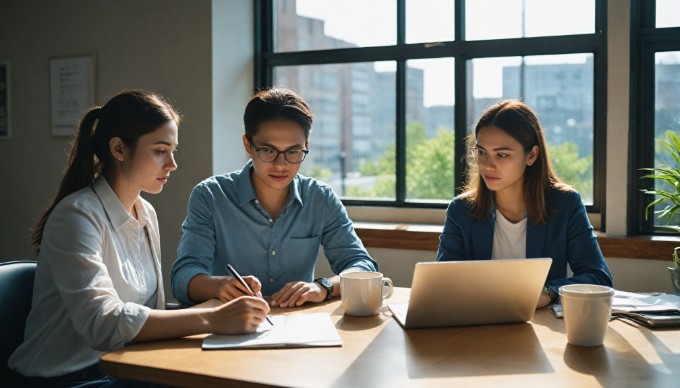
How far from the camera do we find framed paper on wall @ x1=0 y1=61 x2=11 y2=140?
4113 mm

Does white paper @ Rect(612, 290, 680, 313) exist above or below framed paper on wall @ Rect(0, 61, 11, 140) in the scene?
below

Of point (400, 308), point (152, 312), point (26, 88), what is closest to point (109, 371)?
point (152, 312)

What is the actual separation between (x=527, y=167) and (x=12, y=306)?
61.9 inches

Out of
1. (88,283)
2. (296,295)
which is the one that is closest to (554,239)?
(296,295)

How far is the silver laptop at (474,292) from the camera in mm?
1434

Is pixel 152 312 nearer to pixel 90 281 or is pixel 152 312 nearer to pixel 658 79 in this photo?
pixel 90 281

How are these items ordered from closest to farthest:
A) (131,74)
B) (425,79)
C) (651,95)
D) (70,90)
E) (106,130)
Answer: (106,130)
(651,95)
(425,79)
(131,74)
(70,90)

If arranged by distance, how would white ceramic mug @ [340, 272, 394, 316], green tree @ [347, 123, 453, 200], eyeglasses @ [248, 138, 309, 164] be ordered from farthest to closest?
1. green tree @ [347, 123, 453, 200]
2. eyeglasses @ [248, 138, 309, 164]
3. white ceramic mug @ [340, 272, 394, 316]

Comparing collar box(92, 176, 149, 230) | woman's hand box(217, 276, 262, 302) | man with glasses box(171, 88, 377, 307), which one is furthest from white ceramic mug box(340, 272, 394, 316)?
collar box(92, 176, 149, 230)

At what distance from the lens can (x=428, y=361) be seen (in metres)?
1.26

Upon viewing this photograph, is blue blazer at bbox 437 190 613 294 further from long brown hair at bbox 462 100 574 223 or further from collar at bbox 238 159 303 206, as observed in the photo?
collar at bbox 238 159 303 206

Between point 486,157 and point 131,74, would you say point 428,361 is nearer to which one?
point 486,157

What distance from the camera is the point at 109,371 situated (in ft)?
4.20

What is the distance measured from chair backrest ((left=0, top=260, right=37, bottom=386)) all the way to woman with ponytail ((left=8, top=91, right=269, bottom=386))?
0.02m
